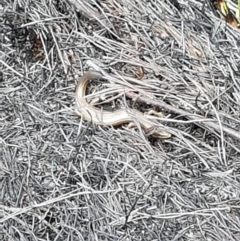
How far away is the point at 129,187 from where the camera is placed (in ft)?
8.39

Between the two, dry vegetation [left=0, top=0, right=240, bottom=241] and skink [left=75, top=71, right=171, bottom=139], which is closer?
dry vegetation [left=0, top=0, right=240, bottom=241]

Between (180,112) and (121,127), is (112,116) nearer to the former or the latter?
(121,127)

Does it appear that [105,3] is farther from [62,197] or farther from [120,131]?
[62,197]

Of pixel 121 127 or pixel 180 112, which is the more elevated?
pixel 180 112

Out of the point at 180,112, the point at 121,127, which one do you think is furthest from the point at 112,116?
the point at 180,112

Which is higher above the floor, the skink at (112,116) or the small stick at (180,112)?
the small stick at (180,112)

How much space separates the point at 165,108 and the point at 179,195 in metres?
0.41

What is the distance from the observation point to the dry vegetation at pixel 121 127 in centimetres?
249

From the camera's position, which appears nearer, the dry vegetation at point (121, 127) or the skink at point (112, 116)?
the dry vegetation at point (121, 127)

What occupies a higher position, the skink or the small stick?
the small stick

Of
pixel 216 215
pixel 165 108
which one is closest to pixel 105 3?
pixel 165 108

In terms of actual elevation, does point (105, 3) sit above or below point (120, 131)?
above

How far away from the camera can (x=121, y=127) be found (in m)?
2.76

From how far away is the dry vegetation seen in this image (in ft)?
8.18
